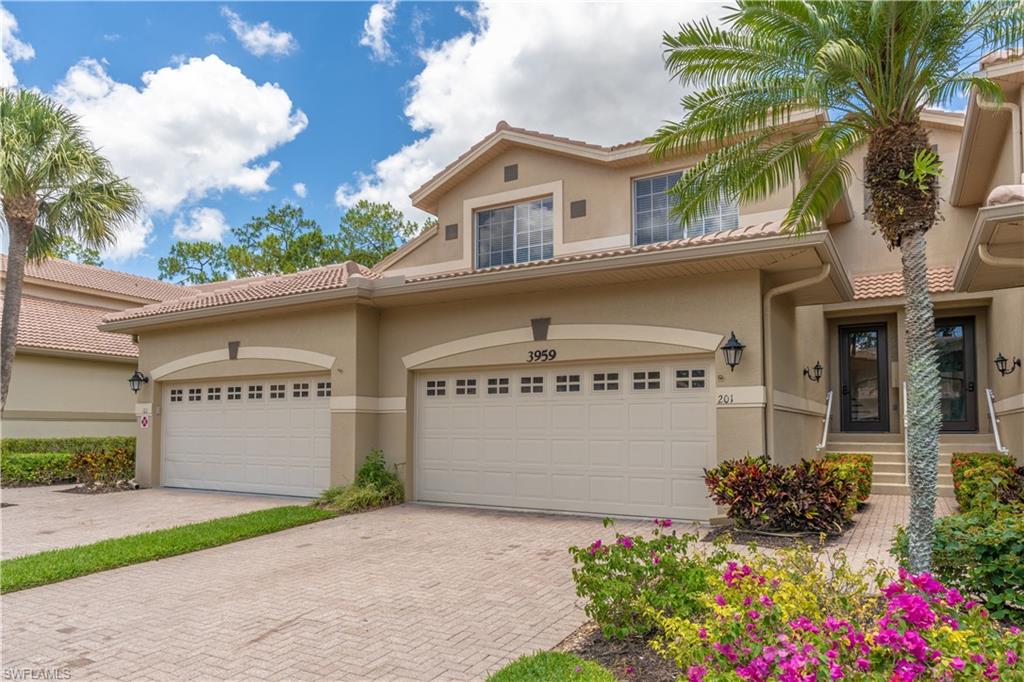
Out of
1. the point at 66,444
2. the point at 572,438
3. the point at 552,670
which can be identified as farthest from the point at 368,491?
the point at 66,444

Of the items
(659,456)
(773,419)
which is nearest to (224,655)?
(659,456)

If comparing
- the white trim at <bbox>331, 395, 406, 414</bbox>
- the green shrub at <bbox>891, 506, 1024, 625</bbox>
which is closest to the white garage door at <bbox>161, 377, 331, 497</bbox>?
the white trim at <bbox>331, 395, 406, 414</bbox>

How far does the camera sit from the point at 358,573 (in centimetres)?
775

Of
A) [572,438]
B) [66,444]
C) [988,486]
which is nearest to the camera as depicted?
[988,486]

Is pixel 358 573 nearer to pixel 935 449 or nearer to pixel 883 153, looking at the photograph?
pixel 935 449

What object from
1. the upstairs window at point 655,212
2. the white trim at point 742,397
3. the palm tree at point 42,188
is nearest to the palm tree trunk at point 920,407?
the white trim at point 742,397

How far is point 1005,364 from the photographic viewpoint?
12914 millimetres

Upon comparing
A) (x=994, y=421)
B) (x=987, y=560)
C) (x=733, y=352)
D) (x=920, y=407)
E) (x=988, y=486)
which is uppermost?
(x=733, y=352)

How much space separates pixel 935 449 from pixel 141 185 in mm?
16879

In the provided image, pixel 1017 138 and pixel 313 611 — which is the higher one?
pixel 1017 138

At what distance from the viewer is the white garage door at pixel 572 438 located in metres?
10.5

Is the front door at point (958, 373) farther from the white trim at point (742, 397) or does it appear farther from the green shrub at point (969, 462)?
the white trim at point (742, 397)

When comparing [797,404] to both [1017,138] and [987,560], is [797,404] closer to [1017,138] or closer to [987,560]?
[1017,138]

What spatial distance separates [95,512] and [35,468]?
19.3 feet
